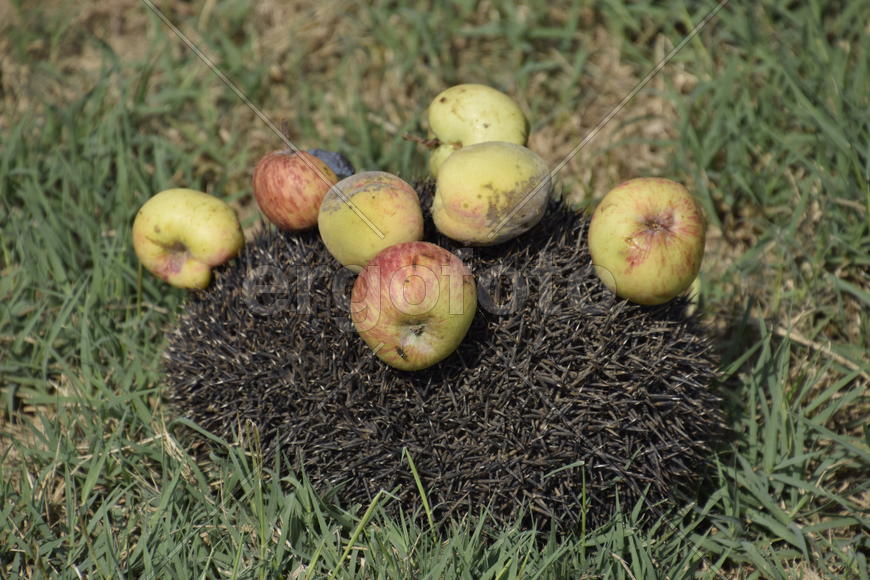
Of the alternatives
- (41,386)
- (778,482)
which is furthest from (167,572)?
(778,482)

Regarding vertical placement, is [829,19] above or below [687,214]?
below

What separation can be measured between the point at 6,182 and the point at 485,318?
3.13m

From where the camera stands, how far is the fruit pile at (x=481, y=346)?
2.99m

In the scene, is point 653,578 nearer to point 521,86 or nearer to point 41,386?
point 41,386

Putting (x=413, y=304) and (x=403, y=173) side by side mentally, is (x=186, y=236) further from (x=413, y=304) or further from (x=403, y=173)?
(x=403, y=173)

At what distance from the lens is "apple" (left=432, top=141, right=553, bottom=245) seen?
296cm

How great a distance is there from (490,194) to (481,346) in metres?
0.56

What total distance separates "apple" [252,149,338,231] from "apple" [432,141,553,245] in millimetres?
503

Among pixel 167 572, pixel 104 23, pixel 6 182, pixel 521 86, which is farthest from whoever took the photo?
pixel 104 23

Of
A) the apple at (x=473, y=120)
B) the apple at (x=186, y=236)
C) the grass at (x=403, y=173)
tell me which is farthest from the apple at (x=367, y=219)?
the grass at (x=403, y=173)

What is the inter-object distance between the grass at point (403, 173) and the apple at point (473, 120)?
2.20 feet

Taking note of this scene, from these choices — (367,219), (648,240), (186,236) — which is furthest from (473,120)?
(186,236)

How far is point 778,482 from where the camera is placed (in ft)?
11.9

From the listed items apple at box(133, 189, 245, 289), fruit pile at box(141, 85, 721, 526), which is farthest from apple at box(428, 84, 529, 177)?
apple at box(133, 189, 245, 289)
